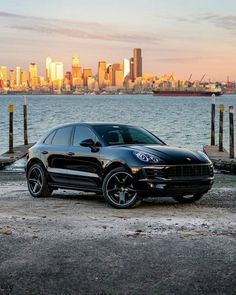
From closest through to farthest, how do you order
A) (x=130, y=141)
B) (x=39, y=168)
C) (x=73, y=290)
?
(x=73, y=290) → (x=130, y=141) → (x=39, y=168)

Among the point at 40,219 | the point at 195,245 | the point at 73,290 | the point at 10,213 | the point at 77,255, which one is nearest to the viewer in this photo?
the point at 73,290

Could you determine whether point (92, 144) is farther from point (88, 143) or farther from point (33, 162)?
point (33, 162)

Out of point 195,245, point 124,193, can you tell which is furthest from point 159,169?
point 195,245

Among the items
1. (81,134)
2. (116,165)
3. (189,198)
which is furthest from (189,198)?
(81,134)

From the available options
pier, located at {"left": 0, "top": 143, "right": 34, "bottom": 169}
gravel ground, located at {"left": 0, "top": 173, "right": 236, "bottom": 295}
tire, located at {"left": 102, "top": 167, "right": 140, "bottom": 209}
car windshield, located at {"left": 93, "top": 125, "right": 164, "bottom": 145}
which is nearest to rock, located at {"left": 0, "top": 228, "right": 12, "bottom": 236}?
gravel ground, located at {"left": 0, "top": 173, "right": 236, "bottom": 295}

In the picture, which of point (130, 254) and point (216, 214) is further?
point (216, 214)

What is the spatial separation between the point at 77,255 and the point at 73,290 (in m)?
1.44

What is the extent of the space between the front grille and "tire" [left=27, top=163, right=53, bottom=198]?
2628 millimetres

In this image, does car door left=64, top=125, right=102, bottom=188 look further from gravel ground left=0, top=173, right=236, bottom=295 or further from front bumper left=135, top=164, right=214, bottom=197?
front bumper left=135, top=164, right=214, bottom=197

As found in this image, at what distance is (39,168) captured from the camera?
1312 centimetres

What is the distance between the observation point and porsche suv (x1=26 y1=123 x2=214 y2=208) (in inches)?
440

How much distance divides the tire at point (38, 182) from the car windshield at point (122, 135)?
1446 mm

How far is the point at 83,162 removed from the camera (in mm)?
12242

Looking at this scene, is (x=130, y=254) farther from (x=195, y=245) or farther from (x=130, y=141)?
(x=130, y=141)
